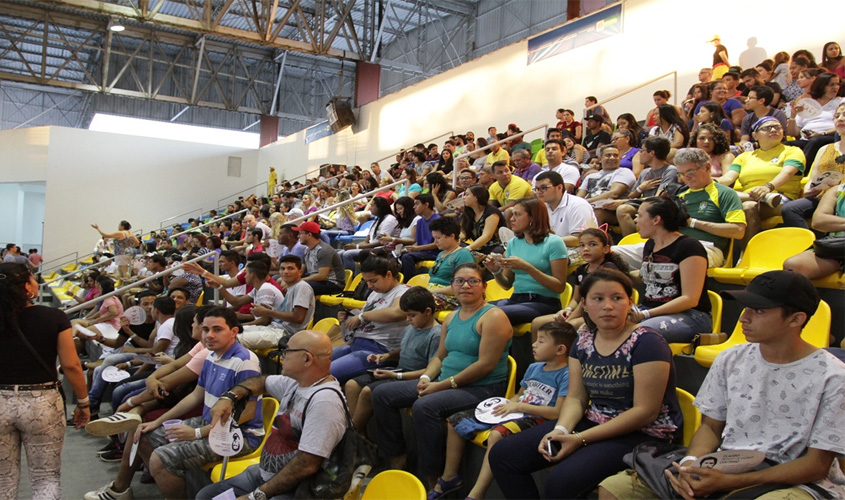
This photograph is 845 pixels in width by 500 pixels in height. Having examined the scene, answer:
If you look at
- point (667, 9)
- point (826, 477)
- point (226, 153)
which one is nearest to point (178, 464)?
point (826, 477)

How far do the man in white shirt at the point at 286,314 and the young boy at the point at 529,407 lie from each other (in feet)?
7.57

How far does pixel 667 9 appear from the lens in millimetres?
8844

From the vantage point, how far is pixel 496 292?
14.8 ft

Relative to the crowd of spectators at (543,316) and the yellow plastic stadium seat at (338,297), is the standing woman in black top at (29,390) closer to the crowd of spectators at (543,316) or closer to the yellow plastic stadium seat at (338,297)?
the crowd of spectators at (543,316)

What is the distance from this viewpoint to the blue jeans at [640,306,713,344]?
114 inches

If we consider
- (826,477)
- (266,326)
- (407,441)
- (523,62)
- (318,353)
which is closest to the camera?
(826,477)

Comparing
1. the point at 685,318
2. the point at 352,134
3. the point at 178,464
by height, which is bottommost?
the point at 178,464

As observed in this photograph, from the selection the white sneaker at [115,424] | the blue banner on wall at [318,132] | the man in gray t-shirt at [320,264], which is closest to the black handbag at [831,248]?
the white sneaker at [115,424]

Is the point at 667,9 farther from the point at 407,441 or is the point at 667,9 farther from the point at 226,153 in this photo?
the point at 226,153

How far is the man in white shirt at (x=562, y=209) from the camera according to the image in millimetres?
4422

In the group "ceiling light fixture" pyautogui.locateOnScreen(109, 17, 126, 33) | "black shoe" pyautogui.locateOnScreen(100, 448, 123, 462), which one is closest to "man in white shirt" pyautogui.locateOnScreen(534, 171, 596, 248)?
"black shoe" pyautogui.locateOnScreen(100, 448, 123, 462)

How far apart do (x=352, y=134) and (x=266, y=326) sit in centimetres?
1219

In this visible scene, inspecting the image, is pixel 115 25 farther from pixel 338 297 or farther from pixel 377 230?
pixel 338 297

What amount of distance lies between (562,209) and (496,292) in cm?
75
